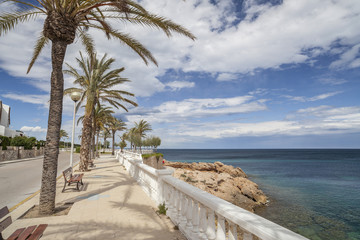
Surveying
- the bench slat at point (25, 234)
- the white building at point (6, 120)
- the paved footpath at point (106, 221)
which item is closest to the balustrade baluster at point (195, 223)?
the paved footpath at point (106, 221)

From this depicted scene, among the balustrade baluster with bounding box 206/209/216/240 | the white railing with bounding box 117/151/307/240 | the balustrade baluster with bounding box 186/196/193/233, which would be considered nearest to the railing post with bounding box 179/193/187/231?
the white railing with bounding box 117/151/307/240

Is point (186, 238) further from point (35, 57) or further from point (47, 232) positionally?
point (35, 57)

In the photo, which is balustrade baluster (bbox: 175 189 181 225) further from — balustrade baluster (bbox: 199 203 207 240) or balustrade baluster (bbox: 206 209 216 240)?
balustrade baluster (bbox: 206 209 216 240)

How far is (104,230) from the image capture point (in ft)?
14.4

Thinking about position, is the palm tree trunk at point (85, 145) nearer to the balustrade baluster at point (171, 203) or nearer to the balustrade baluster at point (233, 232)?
the balustrade baluster at point (171, 203)

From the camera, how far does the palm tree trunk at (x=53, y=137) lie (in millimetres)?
5586

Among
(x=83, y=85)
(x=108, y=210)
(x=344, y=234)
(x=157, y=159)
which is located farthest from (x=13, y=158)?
(x=344, y=234)

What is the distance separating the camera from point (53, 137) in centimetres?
580

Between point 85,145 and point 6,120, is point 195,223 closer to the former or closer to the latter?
point 85,145

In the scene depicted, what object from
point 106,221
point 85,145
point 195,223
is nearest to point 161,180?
point 106,221

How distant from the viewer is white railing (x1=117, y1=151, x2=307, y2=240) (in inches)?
73.7

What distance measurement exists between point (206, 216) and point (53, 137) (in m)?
4.66

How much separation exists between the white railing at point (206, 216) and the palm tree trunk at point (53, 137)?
9.06ft

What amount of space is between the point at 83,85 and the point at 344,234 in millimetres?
21155
